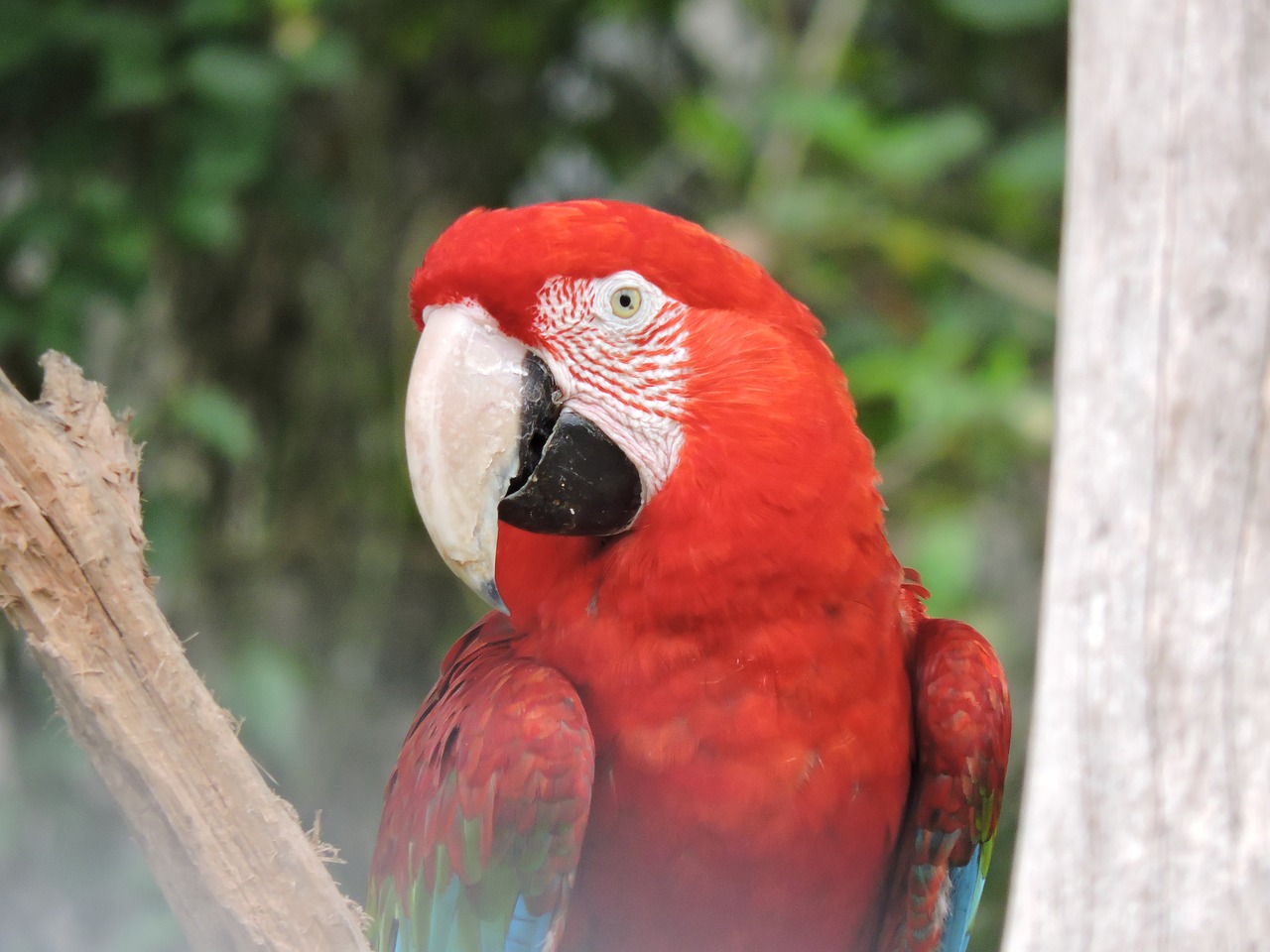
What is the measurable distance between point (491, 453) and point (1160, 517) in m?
0.35

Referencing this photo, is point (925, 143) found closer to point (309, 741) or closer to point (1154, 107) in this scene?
point (1154, 107)

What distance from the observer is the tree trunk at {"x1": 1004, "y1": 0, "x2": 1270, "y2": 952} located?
23.2 inches

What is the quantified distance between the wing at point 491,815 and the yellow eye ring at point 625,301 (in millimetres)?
202

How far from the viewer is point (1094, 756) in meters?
0.60

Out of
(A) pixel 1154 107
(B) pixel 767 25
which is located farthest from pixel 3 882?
(B) pixel 767 25

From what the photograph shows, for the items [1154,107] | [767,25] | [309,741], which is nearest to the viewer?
[1154,107]

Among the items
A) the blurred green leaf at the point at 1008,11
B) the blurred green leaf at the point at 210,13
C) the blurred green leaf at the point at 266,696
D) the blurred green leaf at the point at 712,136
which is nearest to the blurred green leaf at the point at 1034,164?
the blurred green leaf at the point at 1008,11

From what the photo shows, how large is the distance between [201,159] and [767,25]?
76cm

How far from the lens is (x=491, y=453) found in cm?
59

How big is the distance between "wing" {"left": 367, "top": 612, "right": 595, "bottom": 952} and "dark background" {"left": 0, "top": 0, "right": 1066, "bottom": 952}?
54cm

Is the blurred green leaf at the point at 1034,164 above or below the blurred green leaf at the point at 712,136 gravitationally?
above

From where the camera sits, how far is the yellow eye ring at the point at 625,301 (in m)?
0.63

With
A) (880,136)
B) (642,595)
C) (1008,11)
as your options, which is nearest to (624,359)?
(642,595)

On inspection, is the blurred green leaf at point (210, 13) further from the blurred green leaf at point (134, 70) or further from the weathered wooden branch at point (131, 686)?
the weathered wooden branch at point (131, 686)
